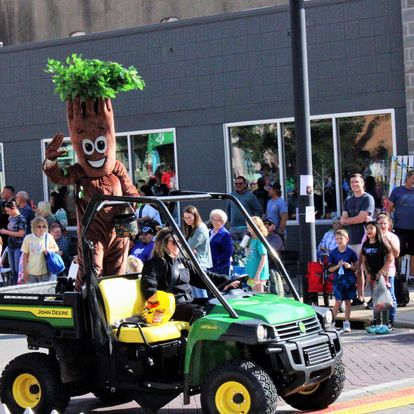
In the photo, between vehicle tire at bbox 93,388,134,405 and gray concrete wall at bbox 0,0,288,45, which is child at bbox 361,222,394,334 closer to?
vehicle tire at bbox 93,388,134,405

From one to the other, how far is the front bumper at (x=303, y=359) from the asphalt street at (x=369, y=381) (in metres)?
0.66

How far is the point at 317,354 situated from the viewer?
6.90 meters

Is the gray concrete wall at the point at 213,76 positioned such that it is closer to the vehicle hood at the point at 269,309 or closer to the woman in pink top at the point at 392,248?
the woman in pink top at the point at 392,248

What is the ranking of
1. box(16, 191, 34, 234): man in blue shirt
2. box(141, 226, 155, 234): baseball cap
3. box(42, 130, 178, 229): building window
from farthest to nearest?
box(42, 130, 178, 229): building window → box(16, 191, 34, 234): man in blue shirt → box(141, 226, 155, 234): baseball cap

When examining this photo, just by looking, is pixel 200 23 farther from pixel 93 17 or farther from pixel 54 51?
pixel 93 17

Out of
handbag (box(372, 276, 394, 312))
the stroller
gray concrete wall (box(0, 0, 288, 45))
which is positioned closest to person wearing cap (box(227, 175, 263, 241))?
the stroller

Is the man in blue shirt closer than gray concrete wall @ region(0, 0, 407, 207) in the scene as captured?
No

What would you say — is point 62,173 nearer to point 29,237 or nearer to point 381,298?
point 29,237

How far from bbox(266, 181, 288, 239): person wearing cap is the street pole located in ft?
9.76

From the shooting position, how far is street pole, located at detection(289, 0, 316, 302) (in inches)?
486

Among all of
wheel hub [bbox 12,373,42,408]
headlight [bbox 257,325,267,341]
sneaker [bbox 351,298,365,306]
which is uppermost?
headlight [bbox 257,325,267,341]

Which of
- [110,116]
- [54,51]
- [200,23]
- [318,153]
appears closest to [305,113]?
[110,116]

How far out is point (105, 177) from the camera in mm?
10961

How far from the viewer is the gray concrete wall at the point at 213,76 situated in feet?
52.8
